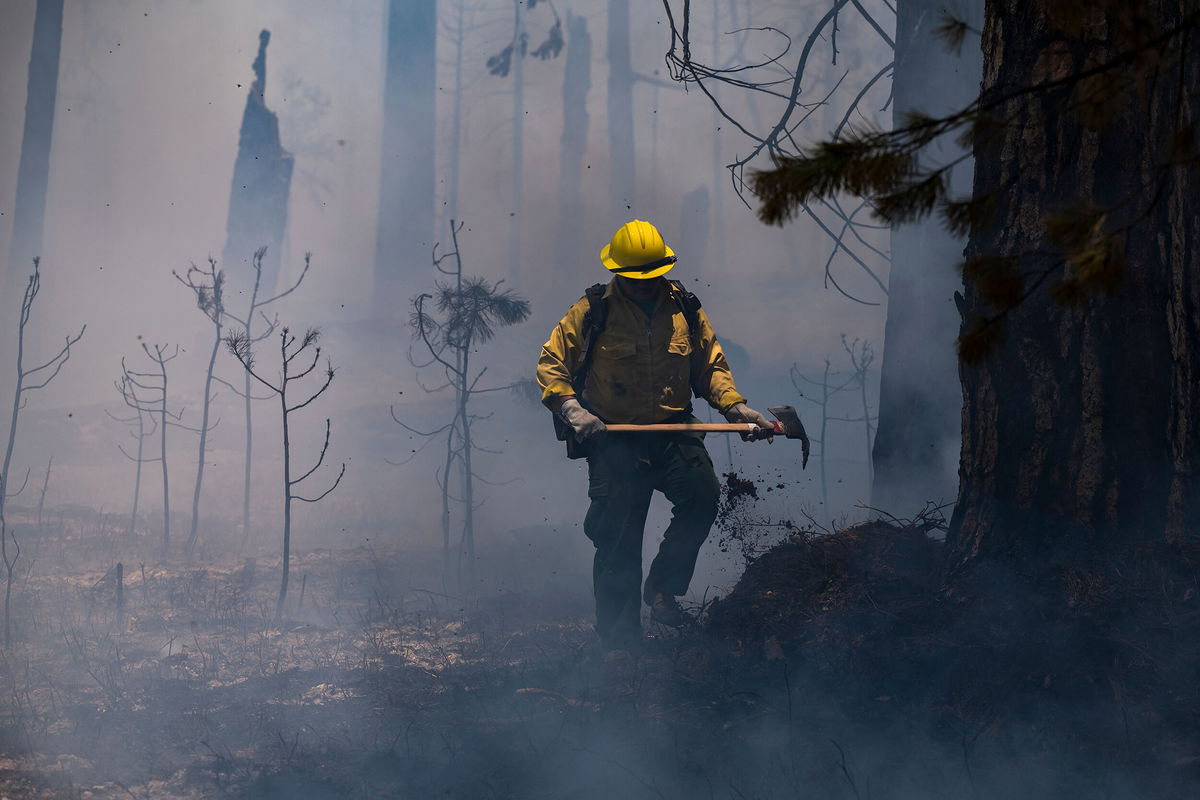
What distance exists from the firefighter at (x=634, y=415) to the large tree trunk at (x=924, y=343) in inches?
87.4

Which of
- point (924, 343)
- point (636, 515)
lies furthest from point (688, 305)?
point (924, 343)

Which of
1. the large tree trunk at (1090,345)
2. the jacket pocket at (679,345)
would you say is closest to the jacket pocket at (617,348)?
the jacket pocket at (679,345)

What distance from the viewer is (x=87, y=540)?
1081 centimetres

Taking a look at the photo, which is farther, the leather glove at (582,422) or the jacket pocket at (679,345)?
the jacket pocket at (679,345)

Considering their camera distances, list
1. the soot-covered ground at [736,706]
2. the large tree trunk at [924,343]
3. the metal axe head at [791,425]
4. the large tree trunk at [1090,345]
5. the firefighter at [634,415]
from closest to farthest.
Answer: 1. the soot-covered ground at [736,706]
2. the large tree trunk at [1090,345]
3. the metal axe head at [791,425]
4. the firefighter at [634,415]
5. the large tree trunk at [924,343]

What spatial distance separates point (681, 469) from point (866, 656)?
52.0 inches

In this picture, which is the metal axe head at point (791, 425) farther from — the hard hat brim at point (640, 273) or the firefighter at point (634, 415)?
the hard hat brim at point (640, 273)

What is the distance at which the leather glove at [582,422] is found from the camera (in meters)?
3.93

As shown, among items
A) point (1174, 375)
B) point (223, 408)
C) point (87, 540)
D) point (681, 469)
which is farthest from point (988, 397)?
point (223, 408)

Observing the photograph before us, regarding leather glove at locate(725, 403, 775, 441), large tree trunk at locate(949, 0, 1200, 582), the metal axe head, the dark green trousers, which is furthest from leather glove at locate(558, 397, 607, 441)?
large tree trunk at locate(949, 0, 1200, 582)

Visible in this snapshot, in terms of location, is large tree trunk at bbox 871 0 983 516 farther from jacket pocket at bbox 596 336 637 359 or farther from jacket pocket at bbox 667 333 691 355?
jacket pocket at bbox 596 336 637 359

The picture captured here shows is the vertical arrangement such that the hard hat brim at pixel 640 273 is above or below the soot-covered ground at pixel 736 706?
above

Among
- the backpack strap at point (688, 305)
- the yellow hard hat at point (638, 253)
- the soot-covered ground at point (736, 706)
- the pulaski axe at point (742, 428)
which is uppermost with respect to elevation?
the yellow hard hat at point (638, 253)

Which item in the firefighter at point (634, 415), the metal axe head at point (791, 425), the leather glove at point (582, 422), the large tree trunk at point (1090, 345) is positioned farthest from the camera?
the firefighter at point (634, 415)
